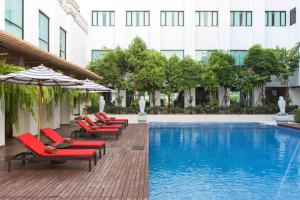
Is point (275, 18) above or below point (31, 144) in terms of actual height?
above

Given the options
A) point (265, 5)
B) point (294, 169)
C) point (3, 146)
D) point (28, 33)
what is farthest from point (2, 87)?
point (265, 5)

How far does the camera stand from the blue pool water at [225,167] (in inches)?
315

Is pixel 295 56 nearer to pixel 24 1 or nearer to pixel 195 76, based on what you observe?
pixel 195 76

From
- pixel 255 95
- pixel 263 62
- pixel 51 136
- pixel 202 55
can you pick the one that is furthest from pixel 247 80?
pixel 51 136

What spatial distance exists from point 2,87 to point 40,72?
96.4 inches

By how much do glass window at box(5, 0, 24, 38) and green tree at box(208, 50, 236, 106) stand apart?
19837mm

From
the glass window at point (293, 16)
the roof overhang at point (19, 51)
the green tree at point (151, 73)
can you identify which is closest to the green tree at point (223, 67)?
the green tree at point (151, 73)

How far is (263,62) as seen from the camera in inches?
1252

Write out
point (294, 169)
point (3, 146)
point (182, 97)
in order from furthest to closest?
1. point (182, 97)
2. point (3, 146)
3. point (294, 169)

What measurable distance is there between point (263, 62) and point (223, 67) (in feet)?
11.5

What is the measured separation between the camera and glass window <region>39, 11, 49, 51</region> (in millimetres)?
18234

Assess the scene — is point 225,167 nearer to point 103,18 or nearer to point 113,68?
point 113,68

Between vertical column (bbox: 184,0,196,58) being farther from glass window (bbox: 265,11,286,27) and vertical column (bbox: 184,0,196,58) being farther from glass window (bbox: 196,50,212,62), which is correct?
glass window (bbox: 265,11,286,27)

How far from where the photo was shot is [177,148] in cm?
1472
